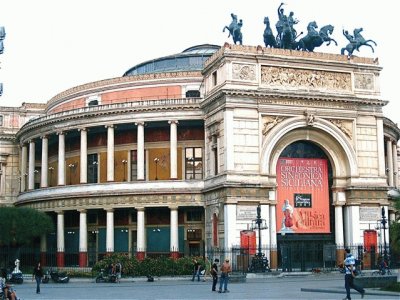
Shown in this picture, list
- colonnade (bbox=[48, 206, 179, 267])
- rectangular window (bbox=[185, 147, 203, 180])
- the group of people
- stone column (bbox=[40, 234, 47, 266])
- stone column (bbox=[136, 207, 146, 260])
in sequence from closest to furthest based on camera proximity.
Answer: the group of people → colonnade (bbox=[48, 206, 179, 267]) → stone column (bbox=[136, 207, 146, 260]) → rectangular window (bbox=[185, 147, 203, 180]) → stone column (bbox=[40, 234, 47, 266])

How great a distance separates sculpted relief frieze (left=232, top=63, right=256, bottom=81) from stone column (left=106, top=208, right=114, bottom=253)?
16.4m

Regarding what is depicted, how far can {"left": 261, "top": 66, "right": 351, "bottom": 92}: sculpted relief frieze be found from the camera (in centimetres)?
5466

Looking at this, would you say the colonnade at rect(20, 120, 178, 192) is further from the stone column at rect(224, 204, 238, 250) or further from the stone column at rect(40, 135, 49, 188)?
the stone column at rect(224, 204, 238, 250)

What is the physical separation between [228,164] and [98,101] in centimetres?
2204

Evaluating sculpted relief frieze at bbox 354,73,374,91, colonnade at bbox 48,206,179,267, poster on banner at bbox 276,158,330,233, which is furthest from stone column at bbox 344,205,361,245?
colonnade at bbox 48,206,179,267

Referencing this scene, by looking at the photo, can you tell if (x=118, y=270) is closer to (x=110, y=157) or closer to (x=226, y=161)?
(x=226, y=161)

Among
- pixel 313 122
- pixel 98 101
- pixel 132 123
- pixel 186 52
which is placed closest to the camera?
pixel 313 122

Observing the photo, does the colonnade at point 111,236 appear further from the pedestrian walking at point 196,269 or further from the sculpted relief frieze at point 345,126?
the sculpted relief frieze at point 345,126

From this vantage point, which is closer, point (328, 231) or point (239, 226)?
point (239, 226)

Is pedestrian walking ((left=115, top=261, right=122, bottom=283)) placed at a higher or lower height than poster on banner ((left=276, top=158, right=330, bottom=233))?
lower

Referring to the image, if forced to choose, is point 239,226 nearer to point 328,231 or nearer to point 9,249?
point 328,231

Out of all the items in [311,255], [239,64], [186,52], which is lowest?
[311,255]

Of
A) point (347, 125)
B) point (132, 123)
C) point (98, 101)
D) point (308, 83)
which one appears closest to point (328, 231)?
point (347, 125)

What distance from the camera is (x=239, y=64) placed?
53.9 m
